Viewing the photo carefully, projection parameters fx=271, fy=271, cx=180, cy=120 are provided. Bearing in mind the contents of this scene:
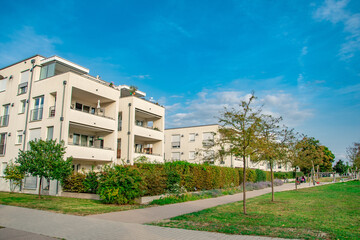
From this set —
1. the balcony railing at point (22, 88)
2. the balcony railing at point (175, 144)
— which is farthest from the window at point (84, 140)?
the balcony railing at point (175, 144)

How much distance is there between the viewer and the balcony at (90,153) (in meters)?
20.9

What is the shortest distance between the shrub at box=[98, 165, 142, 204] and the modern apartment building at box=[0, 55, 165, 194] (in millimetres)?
Answer: 7040

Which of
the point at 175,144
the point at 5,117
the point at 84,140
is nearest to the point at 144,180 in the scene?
the point at 84,140

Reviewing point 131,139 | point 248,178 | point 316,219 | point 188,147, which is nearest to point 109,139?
point 131,139

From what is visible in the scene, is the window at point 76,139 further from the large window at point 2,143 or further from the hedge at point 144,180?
the large window at point 2,143

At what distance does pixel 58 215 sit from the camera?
10375 millimetres

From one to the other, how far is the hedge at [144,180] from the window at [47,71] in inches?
379

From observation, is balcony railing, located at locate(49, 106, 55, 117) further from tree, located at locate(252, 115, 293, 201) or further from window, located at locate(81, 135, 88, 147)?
tree, located at locate(252, 115, 293, 201)

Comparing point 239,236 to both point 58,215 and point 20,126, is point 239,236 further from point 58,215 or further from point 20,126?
point 20,126

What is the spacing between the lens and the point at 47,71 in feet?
77.0

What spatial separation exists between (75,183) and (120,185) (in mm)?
5806

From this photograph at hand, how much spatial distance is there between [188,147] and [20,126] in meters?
27.6

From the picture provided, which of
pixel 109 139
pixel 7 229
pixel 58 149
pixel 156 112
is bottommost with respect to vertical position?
pixel 7 229

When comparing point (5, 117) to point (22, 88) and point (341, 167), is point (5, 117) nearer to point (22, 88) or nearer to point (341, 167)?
point (22, 88)
